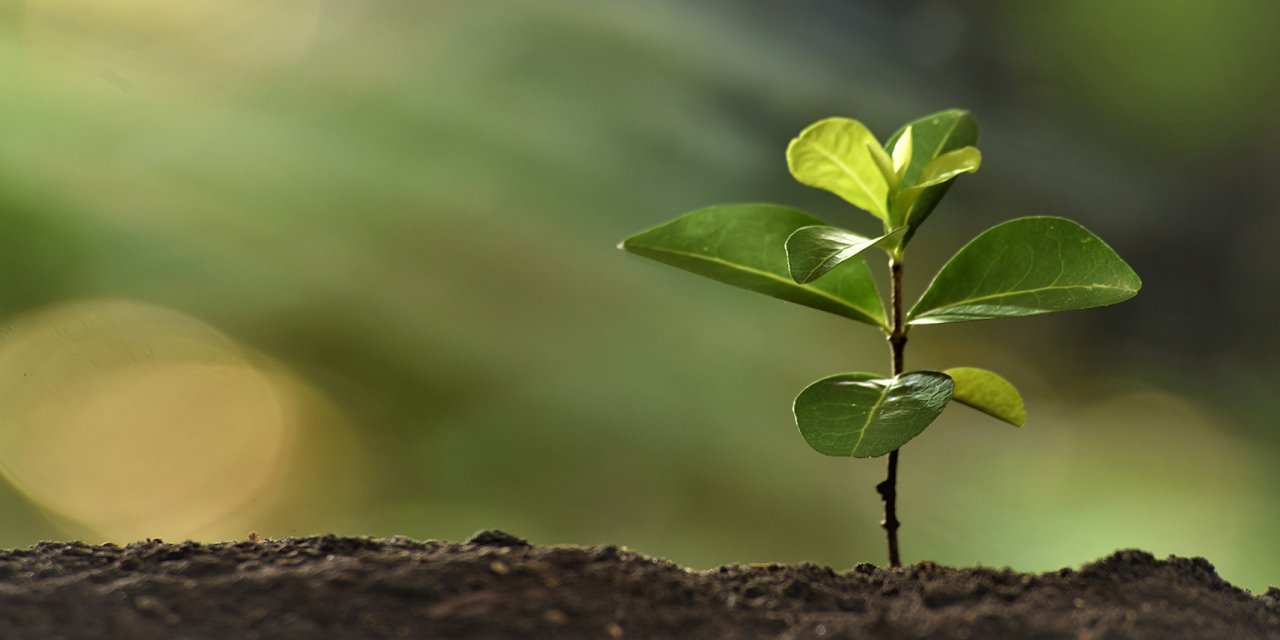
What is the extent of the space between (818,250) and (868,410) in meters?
0.13

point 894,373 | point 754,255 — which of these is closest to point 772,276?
point 754,255

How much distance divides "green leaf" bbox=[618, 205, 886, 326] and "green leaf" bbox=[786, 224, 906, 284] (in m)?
0.07

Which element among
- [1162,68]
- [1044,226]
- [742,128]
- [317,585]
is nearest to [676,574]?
[317,585]

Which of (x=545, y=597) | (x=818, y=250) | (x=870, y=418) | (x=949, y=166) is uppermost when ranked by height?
(x=949, y=166)

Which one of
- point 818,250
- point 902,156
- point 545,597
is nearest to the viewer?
point 545,597

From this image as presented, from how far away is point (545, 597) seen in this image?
2.04 ft

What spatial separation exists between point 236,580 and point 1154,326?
2.10 m

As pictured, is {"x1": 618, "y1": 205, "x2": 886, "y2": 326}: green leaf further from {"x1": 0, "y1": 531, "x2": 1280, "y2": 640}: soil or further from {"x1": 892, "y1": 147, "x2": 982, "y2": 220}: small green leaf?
{"x1": 0, "y1": 531, "x2": 1280, "y2": 640}: soil

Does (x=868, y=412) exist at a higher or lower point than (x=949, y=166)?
lower

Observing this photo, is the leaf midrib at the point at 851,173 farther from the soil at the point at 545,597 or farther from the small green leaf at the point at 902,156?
the soil at the point at 545,597

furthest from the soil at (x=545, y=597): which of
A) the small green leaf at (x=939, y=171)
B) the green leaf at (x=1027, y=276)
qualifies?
the small green leaf at (x=939, y=171)

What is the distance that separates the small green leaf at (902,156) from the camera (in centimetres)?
83

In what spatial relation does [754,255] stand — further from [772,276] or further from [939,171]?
[939,171]

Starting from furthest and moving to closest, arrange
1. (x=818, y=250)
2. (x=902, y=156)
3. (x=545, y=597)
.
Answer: (x=902, y=156), (x=818, y=250), (x=545, y=597)
